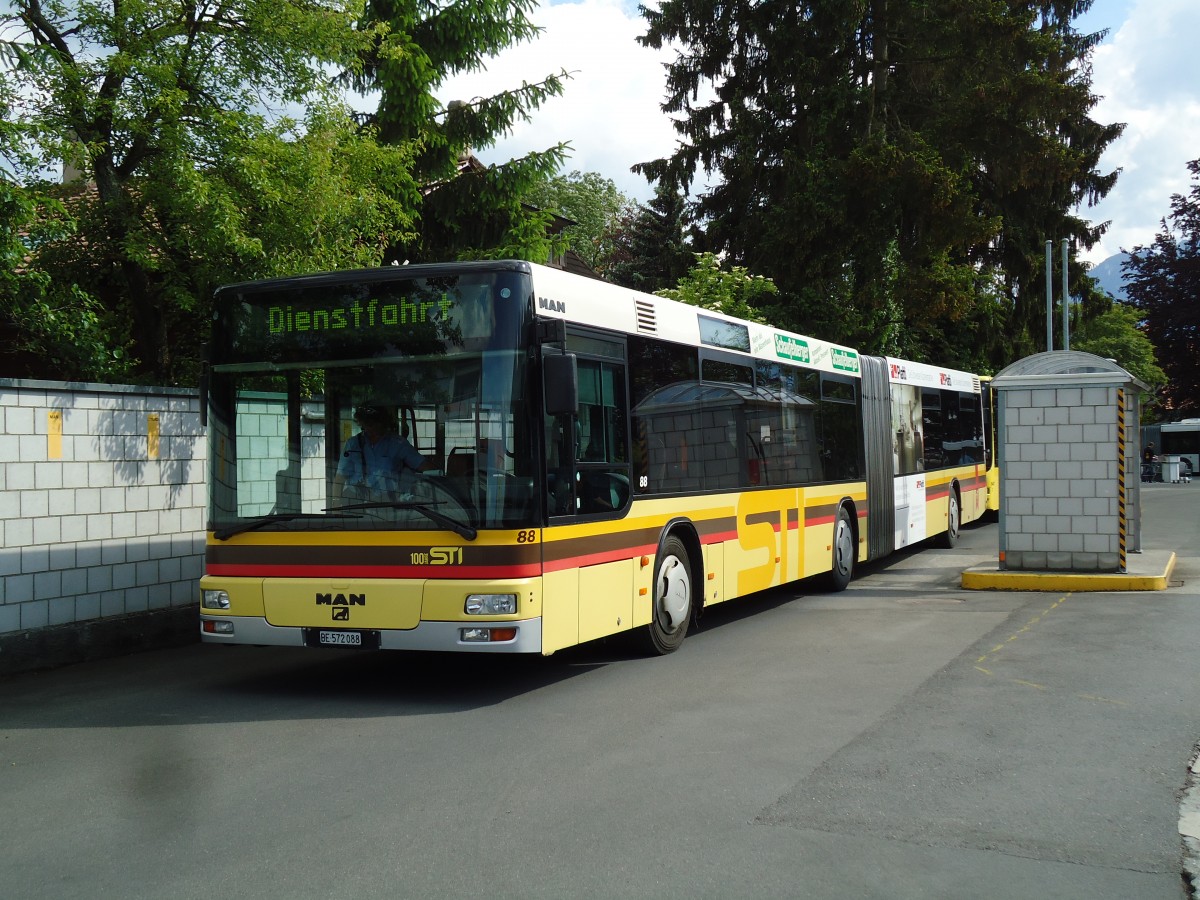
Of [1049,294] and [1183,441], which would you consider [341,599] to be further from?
[1183,441]

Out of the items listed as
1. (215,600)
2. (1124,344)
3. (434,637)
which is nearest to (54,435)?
(215,600)

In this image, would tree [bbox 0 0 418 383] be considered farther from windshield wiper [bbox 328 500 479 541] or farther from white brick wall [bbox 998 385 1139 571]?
white brick wall [bbox 998 385 1139 571]

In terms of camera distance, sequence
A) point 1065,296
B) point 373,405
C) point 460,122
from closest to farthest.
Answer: point 373,405 → point 460,122 → point 1065,296

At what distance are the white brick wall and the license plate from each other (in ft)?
31.2

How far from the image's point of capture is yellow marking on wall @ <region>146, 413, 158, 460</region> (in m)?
11.6

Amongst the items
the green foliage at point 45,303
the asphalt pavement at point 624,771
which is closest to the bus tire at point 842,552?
the asphalt pavement at point 624,771

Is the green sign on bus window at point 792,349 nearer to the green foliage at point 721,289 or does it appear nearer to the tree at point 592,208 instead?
the green foliage at point 721,289

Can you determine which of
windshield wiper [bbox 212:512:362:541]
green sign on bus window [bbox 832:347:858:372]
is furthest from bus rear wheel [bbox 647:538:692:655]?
green sign on bus window [bbox 832:347:858:372]

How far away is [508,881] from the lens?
4.71m

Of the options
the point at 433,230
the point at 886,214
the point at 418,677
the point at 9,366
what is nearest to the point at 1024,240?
the point at 886,214

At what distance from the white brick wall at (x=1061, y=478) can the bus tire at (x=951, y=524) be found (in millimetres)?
5648

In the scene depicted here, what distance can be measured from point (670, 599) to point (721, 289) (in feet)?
64.5

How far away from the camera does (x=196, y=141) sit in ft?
40.5

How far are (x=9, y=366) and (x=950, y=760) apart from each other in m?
16.7
